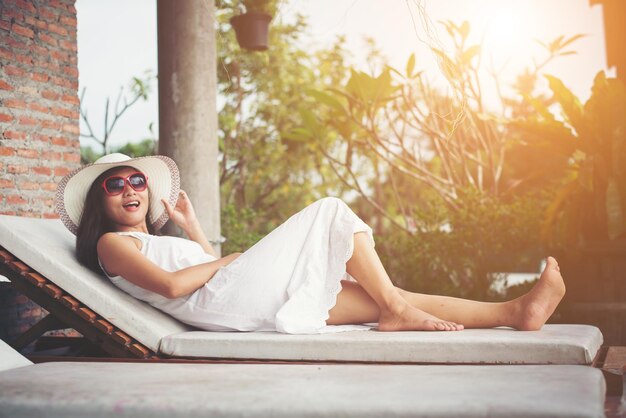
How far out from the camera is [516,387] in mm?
1817

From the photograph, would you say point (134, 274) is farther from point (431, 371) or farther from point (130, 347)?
point (431, 371)

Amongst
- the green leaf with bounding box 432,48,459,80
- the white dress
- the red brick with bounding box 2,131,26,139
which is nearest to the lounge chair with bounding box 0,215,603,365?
the white dress

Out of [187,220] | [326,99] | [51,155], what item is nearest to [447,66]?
[187,220]

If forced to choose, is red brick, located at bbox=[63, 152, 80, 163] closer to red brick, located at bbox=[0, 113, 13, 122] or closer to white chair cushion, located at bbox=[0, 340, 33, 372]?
red brick, located at bbox=[0, 113, 13, 122]

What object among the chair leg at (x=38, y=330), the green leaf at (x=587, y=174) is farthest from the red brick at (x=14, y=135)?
the green leaf at (x=587, y=174)

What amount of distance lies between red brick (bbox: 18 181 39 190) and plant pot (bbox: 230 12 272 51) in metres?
3.31

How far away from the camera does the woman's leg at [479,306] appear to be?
269 centimetres

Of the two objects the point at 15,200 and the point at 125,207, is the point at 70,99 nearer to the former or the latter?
the point at 15,200

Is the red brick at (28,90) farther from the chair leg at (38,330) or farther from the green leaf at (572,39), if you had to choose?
the green leaf at (572,39)

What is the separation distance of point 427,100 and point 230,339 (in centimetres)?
445

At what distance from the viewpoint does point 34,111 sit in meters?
4.55

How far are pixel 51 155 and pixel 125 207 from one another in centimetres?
170

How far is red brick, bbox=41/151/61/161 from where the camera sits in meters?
4.60

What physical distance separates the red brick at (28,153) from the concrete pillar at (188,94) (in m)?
0.75
